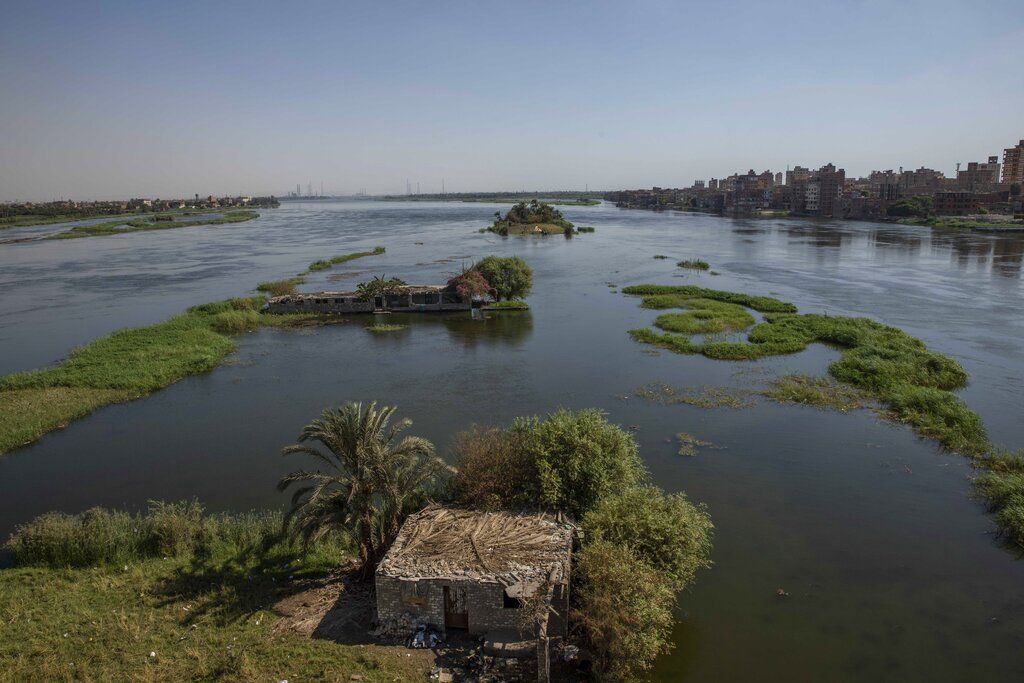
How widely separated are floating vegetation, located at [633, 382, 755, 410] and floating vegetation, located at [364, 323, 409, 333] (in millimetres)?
19339

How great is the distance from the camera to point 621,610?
1210 centimetres

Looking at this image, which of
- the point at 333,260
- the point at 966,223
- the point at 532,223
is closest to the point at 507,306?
the point at 333,260

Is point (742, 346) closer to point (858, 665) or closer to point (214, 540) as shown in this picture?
point (858, 665)

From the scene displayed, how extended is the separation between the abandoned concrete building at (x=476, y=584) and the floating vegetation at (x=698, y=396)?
48.3ft

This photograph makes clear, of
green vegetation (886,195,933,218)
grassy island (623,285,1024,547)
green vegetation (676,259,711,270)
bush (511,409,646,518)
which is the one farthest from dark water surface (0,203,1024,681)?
green vegetation (886,195,933,218)

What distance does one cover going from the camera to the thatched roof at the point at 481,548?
13086 millimetres

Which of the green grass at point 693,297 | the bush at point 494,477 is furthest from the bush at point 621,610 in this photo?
the green grass at point 693,297

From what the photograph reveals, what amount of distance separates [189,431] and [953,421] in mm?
30342

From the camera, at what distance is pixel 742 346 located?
3534 centimetres

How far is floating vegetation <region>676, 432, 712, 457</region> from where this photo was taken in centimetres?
2242

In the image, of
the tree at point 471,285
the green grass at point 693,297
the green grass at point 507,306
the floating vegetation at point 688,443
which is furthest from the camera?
the green grass at point 507,306

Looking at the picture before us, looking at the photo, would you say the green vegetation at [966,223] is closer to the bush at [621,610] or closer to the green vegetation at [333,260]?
the green vegetation at [333,260]

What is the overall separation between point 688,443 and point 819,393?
8815 millimetres

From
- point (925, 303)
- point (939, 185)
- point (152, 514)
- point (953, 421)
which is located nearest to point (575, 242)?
point (925, 303)
